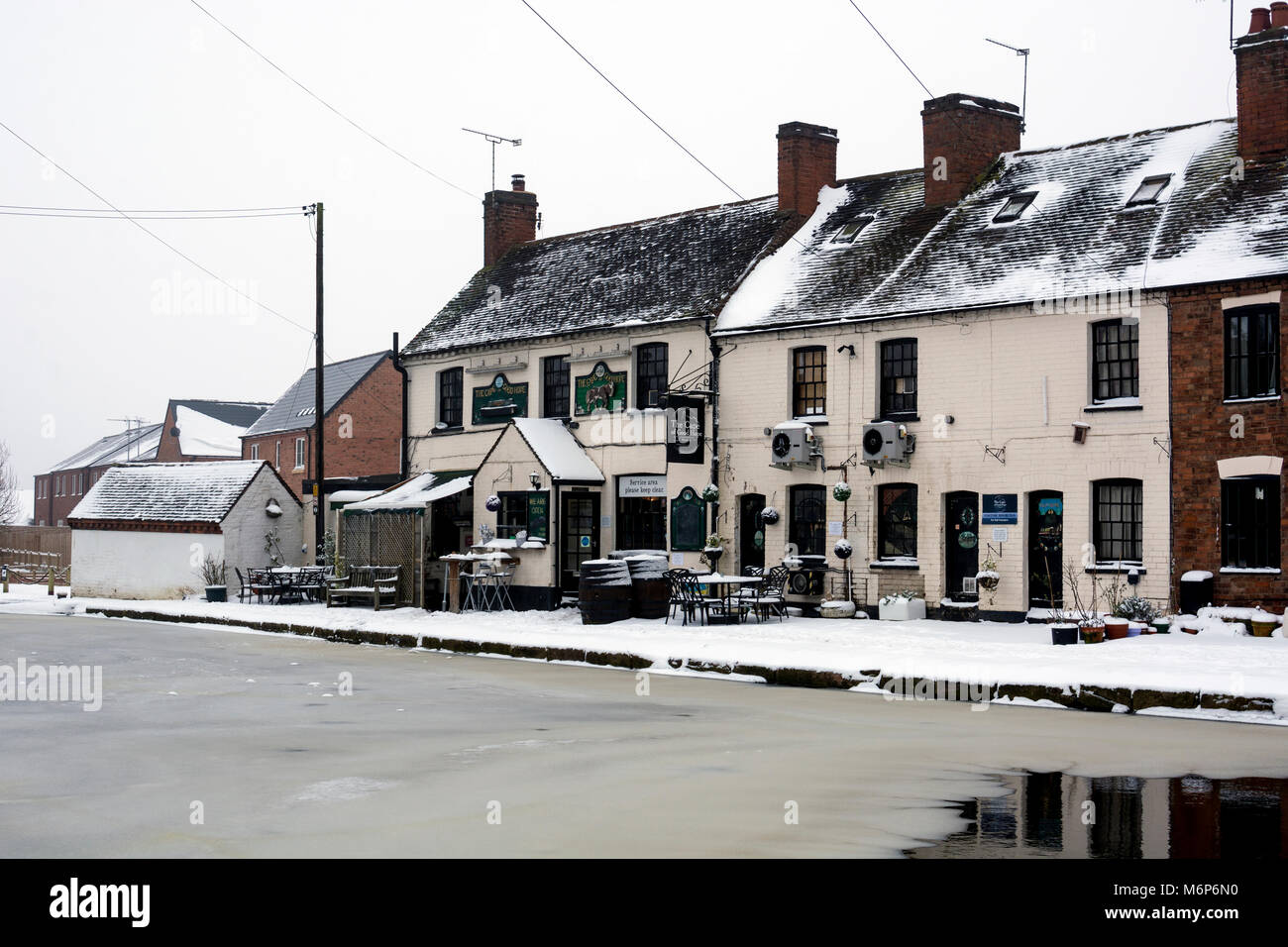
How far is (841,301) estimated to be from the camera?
2791 cm

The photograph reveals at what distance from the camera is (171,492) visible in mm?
39781

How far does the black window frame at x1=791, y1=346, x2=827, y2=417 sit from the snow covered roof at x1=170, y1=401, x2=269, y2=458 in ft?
185

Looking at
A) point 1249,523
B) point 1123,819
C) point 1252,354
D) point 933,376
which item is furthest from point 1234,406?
point 1123,819

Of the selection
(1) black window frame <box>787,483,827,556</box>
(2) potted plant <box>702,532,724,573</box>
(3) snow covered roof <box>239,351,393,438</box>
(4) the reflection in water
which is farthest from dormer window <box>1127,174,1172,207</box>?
(3) snow covered roof <box>239,351,393,438</box>

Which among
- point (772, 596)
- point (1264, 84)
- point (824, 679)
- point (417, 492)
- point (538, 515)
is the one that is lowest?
point (824, 679)

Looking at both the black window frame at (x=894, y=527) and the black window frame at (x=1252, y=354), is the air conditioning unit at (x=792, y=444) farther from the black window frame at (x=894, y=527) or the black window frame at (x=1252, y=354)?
the black window frame at (x=1252, y=354)

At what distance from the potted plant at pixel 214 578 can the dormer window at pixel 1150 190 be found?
2435 cm

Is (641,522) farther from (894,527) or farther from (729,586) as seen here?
(894,527)

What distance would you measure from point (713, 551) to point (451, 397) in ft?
35.6

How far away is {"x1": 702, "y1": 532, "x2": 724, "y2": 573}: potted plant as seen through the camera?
28.9m

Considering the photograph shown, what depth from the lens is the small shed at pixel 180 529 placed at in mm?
37812

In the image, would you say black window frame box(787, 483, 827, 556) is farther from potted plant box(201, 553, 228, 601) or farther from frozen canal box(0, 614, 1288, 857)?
potted plant box(201, 553, 228, 601)
